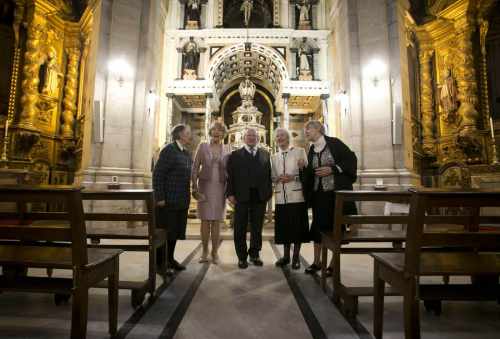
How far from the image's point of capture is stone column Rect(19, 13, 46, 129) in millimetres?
8406

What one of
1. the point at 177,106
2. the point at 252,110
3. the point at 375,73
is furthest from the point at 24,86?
the point at 375,73

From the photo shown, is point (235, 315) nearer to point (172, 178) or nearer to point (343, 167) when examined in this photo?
point (172, 178)

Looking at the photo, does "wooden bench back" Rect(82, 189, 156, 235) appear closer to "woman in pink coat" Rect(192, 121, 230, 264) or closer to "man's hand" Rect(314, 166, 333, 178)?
"woman in pink coat" Rect(192, 121, 230, 264)

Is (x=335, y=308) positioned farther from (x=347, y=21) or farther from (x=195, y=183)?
(x=347, y=21)

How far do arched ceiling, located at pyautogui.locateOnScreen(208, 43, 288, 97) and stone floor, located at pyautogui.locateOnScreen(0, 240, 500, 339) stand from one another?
28.3 ft

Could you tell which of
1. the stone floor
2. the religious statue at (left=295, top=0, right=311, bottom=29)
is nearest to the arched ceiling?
the religious statue at (left=295, top=0, right=311, bottom=29)

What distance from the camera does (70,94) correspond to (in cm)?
966

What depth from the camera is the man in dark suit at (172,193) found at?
279 cm

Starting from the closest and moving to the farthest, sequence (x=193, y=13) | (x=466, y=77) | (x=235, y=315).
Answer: (x=235, y=315), (x=466, y=77), (x=193, y=13)

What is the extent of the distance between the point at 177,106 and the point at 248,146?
7924 mm

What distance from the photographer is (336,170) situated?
2.65m

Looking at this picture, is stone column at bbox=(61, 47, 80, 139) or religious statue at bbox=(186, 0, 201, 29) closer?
stone column at bbox=(61, 47, 80, 139)

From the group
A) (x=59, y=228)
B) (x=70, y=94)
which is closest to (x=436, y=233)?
(x=59, y=228)

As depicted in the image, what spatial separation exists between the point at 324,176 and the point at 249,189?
0.85m
